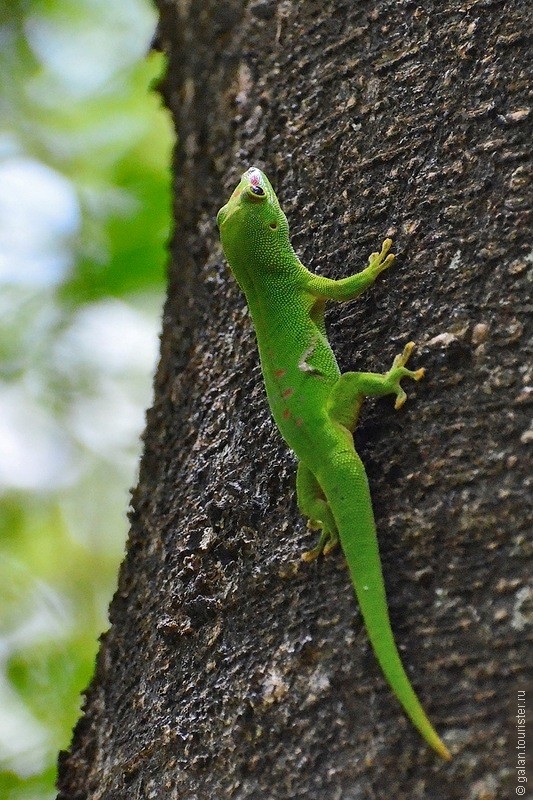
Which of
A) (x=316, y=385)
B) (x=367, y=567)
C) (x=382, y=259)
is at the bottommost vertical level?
(x=367, y=567)

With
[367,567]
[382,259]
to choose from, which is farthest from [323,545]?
[382,259]

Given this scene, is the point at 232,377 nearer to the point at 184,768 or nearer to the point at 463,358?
the point at 463,358

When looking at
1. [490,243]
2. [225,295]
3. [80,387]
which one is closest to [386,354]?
[490,243]

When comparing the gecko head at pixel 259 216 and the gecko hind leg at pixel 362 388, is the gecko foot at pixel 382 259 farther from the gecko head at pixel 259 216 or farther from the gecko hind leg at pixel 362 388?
the gecko head at pixel 259 216

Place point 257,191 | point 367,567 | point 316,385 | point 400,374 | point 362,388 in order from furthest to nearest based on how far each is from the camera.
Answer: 1. point 257,191
2. point 316,385
3. point 362,388
4. point 400,374
5. point 367,567

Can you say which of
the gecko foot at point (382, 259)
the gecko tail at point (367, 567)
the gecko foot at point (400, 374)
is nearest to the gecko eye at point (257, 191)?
the gecko foot at point (382, 259)

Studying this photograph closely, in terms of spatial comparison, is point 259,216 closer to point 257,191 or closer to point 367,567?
point 257,191
